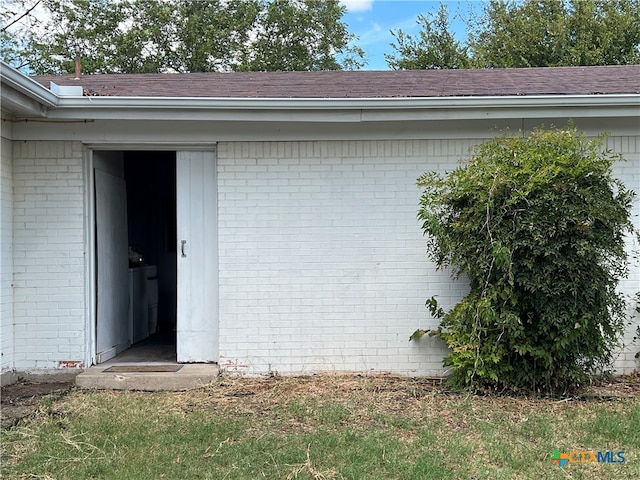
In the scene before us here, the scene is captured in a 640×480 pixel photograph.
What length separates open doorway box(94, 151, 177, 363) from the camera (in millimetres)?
5438

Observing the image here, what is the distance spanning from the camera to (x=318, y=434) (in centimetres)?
355

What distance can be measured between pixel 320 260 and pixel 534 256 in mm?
1929

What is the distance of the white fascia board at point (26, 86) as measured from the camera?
3.79 meters

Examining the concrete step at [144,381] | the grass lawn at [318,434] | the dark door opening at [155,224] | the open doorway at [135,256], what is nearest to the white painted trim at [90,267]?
the open doorway at [135,256]

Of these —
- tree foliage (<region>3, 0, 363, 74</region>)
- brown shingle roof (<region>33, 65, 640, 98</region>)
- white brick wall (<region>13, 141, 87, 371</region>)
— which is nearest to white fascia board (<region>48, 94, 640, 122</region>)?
brown shingle roof (<region>33, 65, 640, 98</region>)

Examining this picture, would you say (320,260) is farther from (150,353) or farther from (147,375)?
(150,353)

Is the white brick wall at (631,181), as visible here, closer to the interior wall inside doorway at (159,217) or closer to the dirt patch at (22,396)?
the dirt patch at (22,396)

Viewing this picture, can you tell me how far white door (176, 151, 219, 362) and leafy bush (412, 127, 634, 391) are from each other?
85.9 inches

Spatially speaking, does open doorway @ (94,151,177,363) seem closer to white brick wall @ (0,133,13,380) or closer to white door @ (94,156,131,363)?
white door @ (94,156,131,363)

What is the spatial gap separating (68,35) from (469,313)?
1930cm

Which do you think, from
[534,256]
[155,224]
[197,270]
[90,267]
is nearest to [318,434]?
[534,256]

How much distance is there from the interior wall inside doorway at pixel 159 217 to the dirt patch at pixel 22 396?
3017mm

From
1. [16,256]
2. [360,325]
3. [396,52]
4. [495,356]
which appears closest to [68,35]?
[396,52]

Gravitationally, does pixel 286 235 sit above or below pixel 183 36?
below
